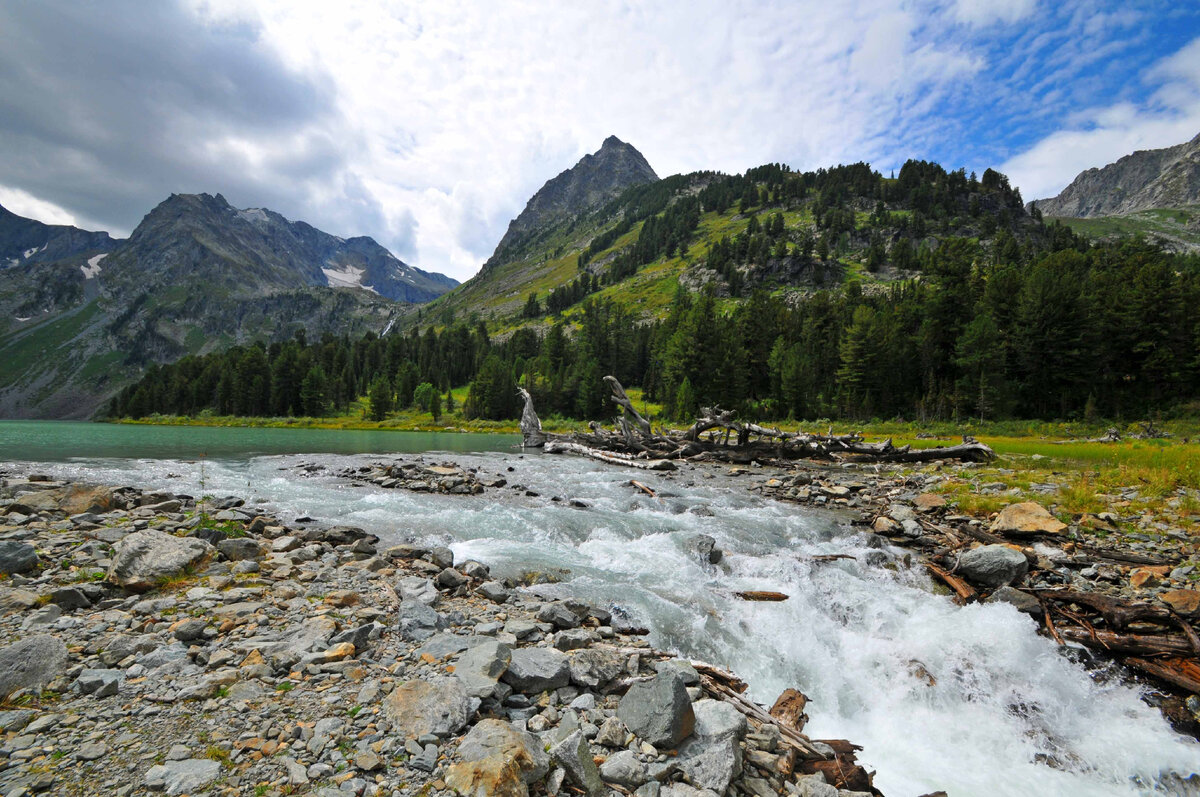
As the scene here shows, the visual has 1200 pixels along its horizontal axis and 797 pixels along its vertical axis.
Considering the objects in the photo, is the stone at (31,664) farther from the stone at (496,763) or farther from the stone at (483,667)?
the stone at (496,763)

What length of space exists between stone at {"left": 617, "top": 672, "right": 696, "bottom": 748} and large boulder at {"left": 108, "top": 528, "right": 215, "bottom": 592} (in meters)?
7.96

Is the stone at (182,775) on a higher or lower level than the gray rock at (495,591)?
higher

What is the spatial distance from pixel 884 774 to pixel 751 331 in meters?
79.6

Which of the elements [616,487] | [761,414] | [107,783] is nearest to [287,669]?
[107,783]

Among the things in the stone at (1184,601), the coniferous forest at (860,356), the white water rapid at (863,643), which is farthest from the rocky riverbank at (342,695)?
the coniferous forest at (860,356)

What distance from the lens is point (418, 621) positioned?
6.82 metres

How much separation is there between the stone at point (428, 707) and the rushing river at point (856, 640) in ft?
13.1

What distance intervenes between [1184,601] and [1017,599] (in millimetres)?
2293


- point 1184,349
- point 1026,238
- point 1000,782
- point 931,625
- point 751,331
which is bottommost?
point 1000,782

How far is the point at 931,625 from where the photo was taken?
28.3 ft

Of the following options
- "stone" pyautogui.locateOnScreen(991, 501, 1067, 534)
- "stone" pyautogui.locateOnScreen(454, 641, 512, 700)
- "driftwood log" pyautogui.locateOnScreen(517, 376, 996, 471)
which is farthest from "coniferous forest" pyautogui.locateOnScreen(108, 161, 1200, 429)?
"stone" pyautogui.locateOnScreen(454, 641, 512, 700)

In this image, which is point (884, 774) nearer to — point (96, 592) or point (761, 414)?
point (96, 592)

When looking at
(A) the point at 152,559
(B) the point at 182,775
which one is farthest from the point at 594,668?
(A) the point at 152,559

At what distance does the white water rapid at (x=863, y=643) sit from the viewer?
6074mm
